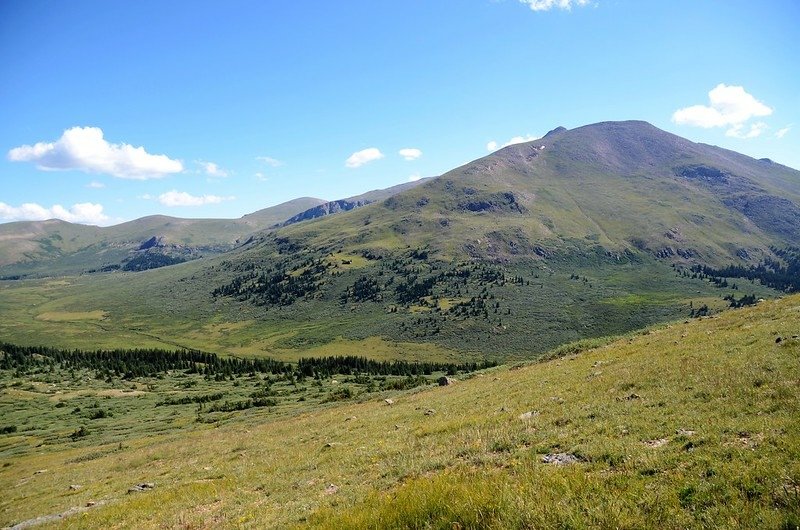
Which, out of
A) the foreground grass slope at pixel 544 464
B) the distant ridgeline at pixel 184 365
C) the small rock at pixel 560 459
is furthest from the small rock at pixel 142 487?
the distant ridgeline at pixel 184 365

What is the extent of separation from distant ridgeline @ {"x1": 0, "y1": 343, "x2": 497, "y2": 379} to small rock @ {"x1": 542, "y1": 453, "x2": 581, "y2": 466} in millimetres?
106094

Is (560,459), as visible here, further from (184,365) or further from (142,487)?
(184,365)

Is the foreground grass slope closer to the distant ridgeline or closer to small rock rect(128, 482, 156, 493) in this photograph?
small rock rect(128, 482, 156, 493)

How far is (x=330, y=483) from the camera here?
14859 millimetres

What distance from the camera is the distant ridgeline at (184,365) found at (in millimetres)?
125625

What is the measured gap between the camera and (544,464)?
11352 millimetres

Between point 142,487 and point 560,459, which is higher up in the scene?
point 560,459

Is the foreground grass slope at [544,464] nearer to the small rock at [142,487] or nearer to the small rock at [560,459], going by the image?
the small rock at [560,459]

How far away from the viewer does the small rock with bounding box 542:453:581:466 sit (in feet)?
37.1

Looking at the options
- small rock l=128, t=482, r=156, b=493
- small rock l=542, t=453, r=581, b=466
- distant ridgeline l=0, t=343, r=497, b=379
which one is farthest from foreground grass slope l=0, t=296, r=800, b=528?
distant ridgeline l=0, t=343, r=497, b=379

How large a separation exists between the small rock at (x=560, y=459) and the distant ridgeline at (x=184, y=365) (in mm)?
106094

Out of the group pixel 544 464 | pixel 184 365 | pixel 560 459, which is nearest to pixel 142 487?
pixel 544 464

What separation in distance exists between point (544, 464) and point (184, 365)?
159 meters

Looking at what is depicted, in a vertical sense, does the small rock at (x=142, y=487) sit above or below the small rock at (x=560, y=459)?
below
